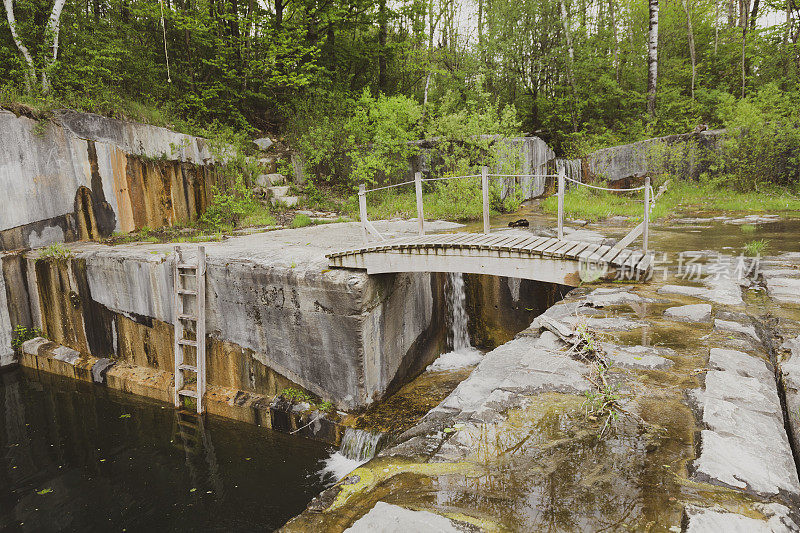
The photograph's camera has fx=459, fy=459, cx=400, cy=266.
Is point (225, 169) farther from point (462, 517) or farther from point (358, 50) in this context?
point (462, 517)

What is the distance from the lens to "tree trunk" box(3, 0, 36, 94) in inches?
418

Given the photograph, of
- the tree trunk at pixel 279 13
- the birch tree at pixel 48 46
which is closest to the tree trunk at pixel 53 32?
the birch tree at pixel 48 46

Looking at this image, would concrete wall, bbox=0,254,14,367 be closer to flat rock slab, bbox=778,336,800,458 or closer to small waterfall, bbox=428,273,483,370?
small waterfall, bbox=428,273,483,370

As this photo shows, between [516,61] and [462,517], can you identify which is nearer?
[462,517]

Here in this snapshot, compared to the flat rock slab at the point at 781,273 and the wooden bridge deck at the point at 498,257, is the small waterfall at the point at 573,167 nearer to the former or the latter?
the flat rock slab at the point at 781,273

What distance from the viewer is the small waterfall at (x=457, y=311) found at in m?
8.85

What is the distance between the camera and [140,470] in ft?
21.2

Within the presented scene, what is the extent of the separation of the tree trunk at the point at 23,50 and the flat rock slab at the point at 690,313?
13.4 meters

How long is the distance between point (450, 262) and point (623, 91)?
15.9 meters

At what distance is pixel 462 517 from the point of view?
7.55 feet

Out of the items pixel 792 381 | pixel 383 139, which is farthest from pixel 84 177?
pixel 792 381

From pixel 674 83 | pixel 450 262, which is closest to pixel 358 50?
pixel 674 83

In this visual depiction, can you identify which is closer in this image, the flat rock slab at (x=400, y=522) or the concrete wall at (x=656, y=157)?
the flat rock slab at (x=400, y=522)

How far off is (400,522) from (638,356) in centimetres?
256
